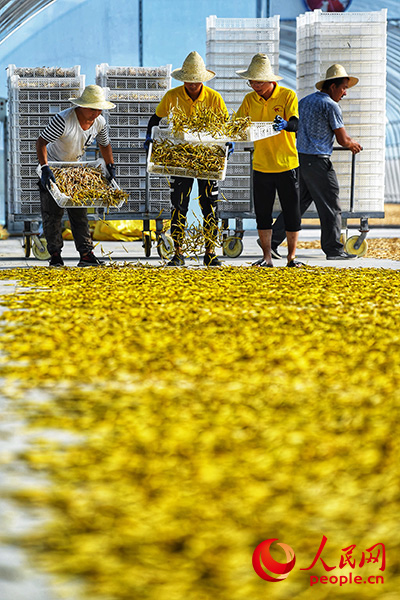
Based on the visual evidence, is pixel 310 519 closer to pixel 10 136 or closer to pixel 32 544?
pixel 32 544

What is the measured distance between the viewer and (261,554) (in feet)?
4.50

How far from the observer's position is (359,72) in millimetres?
9141

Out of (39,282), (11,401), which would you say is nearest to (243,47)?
(39,282)

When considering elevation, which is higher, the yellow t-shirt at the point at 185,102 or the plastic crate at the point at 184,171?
the yellow t-shirt at the point at 185,102

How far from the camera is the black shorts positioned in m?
6.11

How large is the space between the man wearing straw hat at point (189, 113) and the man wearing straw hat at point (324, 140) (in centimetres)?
128

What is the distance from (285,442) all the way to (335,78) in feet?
19.2

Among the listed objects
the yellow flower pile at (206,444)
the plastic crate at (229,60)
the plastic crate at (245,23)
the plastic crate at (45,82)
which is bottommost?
the yellow flower pile at (206,444)

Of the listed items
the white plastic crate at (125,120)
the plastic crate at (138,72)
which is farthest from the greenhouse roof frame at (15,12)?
the white plastic crate at (125,120)

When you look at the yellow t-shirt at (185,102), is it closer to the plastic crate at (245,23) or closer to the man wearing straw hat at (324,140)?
the man wearing straw hat at (324,140)

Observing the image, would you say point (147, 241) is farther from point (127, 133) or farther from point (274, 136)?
point (274, 136)

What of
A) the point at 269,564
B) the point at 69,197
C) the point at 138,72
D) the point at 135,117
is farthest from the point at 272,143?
the point at 269,564

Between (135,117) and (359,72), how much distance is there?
8.79ft

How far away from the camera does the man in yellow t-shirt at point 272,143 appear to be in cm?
595
